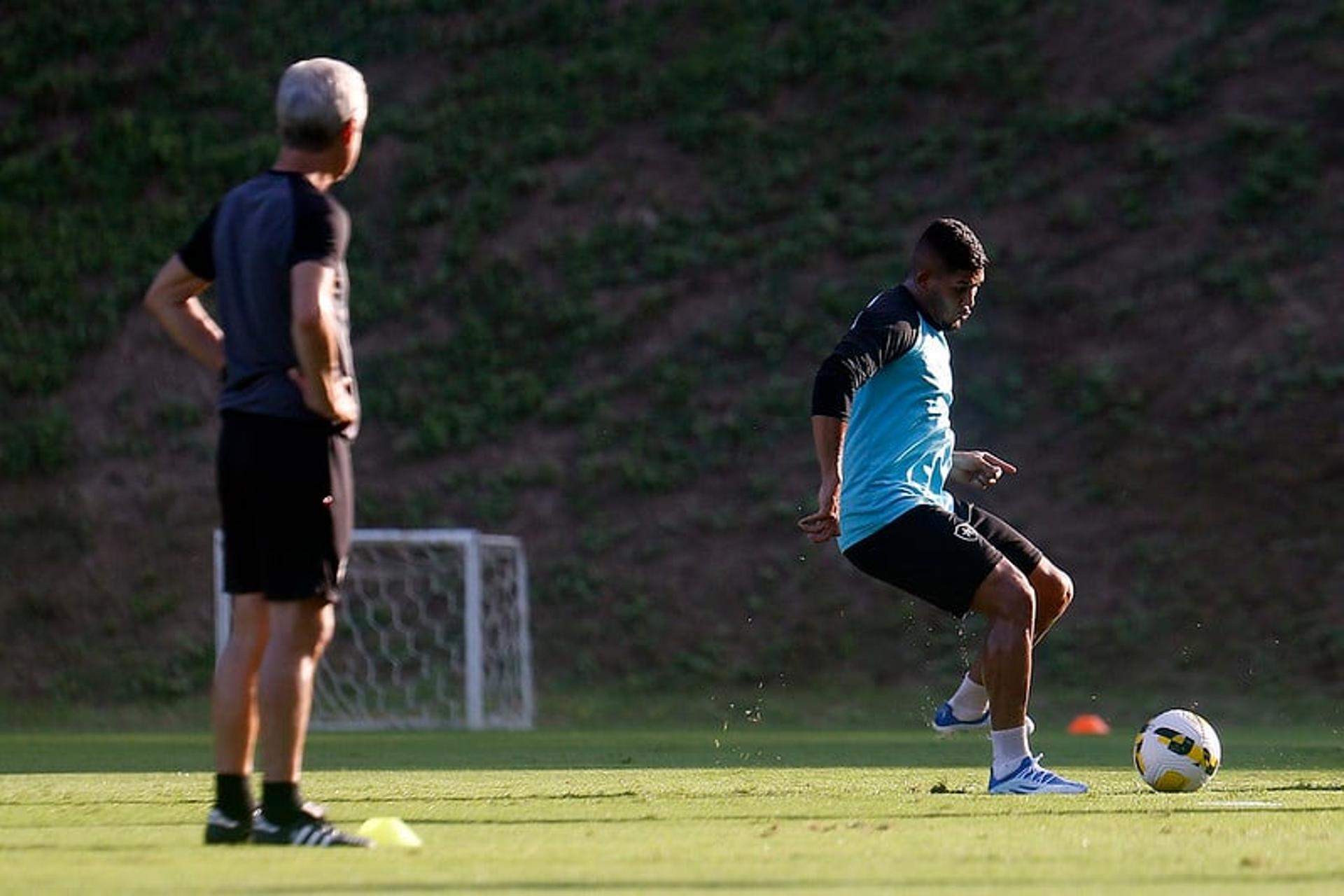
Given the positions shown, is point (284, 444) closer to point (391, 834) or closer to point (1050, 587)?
point (391, 834)

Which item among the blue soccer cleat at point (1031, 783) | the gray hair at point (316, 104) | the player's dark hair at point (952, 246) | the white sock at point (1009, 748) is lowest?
the blue soccer cleat at point (1031, 783)

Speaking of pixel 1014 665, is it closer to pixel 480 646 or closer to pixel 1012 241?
pixel 480 646

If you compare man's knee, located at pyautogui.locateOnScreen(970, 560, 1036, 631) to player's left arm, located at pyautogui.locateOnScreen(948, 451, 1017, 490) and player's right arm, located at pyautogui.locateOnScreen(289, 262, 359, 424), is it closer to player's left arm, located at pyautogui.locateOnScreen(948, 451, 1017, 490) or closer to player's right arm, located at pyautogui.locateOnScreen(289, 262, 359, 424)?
player's left arm, located at pyautogui.locateOnScreen(948, 451, 1017, 490)

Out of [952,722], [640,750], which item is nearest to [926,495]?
[952,722]

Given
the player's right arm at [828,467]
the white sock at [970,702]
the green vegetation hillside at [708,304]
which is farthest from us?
the green vegetation hillside at [708,304]

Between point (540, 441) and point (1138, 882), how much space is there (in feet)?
49.4

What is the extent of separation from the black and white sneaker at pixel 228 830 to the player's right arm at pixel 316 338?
3.34 feet

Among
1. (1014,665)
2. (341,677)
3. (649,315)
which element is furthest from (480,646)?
(1014,665)

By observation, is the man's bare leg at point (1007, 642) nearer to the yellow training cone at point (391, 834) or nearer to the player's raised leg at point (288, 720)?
the yellow training cone at point (391, 834)

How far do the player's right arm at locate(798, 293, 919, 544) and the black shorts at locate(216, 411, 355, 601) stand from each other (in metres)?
2.13

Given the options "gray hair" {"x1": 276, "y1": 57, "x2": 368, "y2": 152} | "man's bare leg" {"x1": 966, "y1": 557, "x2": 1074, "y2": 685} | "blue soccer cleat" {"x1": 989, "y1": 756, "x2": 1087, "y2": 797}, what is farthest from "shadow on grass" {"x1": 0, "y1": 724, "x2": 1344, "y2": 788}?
"gray hair" {"x1": 276, "y1": 57, "x2": 368, "y2": 152}

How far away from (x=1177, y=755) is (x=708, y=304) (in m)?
12.9

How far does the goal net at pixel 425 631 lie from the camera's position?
17578 mm

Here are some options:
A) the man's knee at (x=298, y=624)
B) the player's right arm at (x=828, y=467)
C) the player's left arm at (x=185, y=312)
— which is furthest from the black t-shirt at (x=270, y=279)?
the player's right arm at (x=828, y=467)
